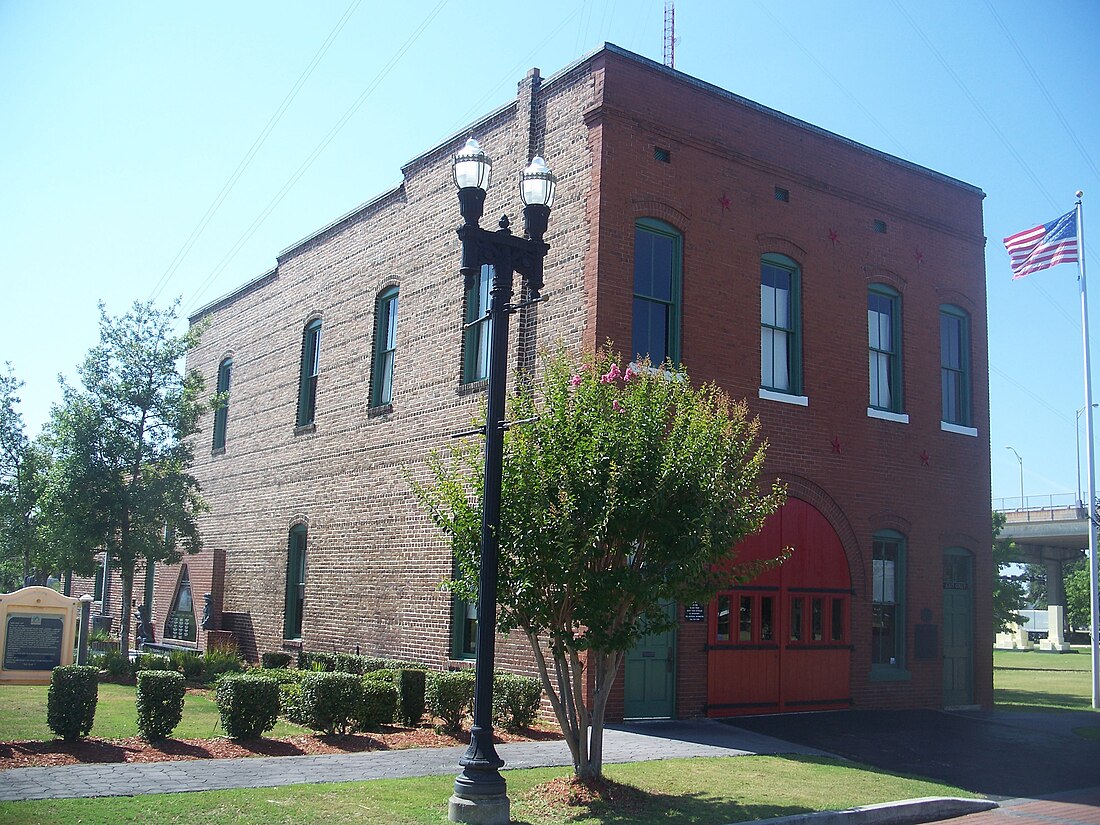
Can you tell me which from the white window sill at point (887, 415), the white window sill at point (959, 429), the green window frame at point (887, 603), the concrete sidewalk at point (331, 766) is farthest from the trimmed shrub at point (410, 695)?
the white window sill at point (959, 429)

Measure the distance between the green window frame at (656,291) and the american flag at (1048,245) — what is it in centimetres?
1173

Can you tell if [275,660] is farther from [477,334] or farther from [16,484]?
[16,484]

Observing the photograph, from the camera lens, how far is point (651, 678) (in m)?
15.3

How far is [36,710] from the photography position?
14.0 metres

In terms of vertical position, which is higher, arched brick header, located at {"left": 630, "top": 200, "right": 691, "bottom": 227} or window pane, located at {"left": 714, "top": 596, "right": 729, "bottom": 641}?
arched brick header, located at {"left": 630, "top": 200, "right": 691, "bottom": 227}

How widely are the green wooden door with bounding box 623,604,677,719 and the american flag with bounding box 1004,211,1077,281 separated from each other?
1405 centimetres

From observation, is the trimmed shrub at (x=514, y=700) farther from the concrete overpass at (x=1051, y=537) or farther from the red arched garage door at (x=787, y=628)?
the concrete overpass at (x=1051, y=537)

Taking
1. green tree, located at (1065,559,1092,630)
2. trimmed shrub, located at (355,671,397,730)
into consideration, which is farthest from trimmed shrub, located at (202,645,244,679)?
green tree, located at (1065,559,1092,630)

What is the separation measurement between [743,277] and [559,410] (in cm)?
786

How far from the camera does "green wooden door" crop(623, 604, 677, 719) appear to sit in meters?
15.0

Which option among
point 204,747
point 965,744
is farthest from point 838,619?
point 204,747

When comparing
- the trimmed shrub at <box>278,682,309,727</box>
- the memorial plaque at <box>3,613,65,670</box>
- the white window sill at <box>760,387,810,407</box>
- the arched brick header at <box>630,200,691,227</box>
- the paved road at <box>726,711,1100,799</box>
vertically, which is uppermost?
the arched brick header at <box>630,200,691,227</box>

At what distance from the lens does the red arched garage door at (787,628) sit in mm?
16234

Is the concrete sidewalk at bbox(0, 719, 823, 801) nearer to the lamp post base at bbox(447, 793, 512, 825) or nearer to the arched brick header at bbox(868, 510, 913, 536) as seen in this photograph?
the lamp post base at bbox(447, 793, 512, 825)
